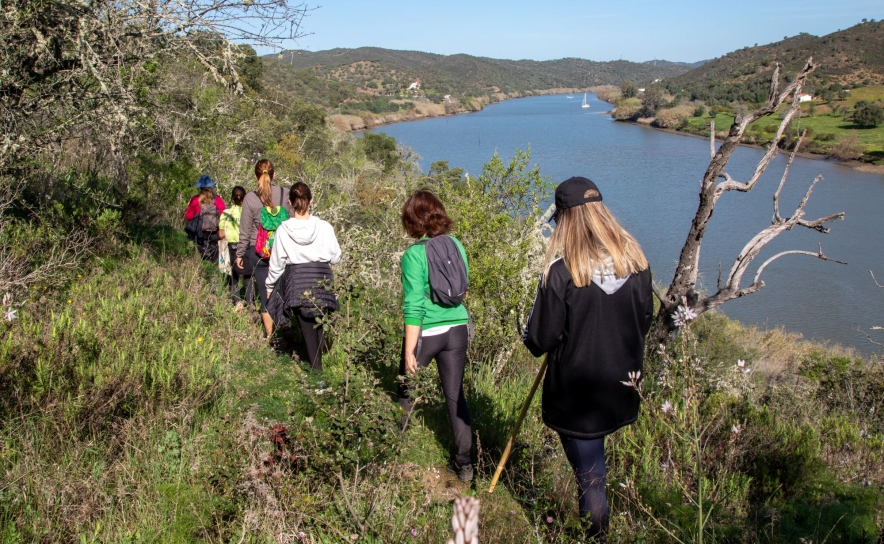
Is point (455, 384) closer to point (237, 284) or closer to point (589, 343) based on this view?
point (589, 343)

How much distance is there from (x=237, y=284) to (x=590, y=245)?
15.2 ft

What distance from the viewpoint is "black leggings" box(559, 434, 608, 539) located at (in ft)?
8.34

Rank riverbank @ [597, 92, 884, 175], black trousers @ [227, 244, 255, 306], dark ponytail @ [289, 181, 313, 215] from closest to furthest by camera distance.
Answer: dark ponytail @ [289, 181, 313, 215], black trousers @ [227, 244, 255, 306], riverbank @ [597, 92, 884, 175]

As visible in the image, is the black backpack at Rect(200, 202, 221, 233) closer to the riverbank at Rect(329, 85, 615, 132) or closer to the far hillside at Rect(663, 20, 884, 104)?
the riverbank at Rect(329, 85, 615, 132)

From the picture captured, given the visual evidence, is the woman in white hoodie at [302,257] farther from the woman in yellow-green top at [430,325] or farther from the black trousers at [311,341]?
the woman in yellow-green top at [430,325]

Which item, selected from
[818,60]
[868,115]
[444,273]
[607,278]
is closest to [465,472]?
[444,273]

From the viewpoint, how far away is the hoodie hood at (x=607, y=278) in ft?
7.89

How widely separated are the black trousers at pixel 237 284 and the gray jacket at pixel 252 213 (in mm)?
422

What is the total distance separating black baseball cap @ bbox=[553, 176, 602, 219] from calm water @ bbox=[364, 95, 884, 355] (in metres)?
8.59

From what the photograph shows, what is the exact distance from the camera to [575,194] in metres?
2.48

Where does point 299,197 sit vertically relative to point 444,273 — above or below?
above

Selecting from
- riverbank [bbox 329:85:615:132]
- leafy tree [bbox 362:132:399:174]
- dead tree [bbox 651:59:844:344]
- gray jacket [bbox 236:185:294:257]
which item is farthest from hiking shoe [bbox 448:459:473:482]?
riverbank [bbox 329:85:615:132]

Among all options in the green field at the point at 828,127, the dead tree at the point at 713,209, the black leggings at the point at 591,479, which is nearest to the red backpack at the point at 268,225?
the black leggings at the point at 591,479

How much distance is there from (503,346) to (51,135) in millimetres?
4534
